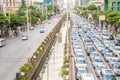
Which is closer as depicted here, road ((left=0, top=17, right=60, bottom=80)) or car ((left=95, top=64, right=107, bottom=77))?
road ((left=0, top=17, right=60, bottom=80))

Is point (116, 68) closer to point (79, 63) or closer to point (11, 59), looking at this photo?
point (79, 63)

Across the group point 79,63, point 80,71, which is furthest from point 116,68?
point 80,71

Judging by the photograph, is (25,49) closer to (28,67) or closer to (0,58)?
(0,58)

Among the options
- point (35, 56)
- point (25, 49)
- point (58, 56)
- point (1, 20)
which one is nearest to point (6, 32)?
point (1, 20)

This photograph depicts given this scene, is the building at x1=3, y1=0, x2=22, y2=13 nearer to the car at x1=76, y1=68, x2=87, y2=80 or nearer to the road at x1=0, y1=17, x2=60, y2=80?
the road at x1=0, y1=17, x2=60, y2=80

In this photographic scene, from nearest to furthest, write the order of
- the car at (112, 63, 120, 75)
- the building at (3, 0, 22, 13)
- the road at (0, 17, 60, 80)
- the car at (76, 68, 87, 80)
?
1. the car at (76, 68, 87, 80)
2. the road at (0, 17, 60, 80)
3. the car at (112, 63, 120, 75)
4. the building at (3, 0, 22, 13)

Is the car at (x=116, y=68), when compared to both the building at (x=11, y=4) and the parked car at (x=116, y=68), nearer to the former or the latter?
the parked car at (x=116, y=68)

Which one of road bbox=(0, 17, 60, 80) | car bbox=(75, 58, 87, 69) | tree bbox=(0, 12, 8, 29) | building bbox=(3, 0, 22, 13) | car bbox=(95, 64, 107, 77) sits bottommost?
road bbox=(0, 17, 60, 80)

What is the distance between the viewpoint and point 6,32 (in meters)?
→ 85.2

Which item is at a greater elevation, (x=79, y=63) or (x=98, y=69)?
(x=79, y=63)

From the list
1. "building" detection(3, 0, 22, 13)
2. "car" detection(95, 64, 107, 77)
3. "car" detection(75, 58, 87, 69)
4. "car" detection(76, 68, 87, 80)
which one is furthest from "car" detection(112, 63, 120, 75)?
"building" detection(3, 0, 22, 13)

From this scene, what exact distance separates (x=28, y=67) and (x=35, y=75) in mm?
3546

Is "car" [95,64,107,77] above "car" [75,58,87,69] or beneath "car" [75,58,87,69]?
beneath

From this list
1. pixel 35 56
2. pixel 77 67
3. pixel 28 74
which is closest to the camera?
pixel 28 74
